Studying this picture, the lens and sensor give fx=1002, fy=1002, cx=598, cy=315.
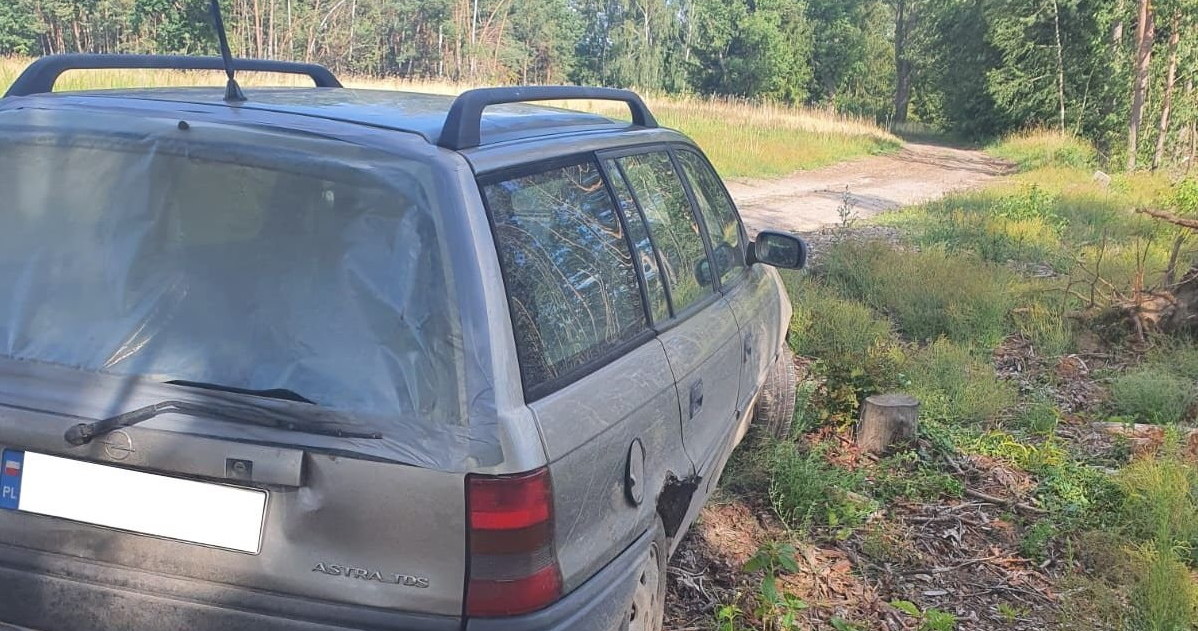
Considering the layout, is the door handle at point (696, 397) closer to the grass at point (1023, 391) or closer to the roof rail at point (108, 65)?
the grass at point (1023, 391)

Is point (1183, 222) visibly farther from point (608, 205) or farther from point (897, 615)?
point (608, 205)

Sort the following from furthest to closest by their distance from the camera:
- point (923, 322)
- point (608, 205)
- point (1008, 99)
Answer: point (1008, 99) → point (923, 322) → point (608, 205)

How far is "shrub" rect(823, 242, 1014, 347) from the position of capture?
753cm

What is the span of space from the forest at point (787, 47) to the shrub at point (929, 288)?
551 inches

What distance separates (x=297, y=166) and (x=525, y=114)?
1.02 metres

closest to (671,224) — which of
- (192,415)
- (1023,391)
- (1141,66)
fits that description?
(192,415)

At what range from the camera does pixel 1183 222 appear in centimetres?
712

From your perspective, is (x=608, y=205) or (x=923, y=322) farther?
(x=923, y=322)

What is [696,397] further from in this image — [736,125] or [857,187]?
[736,125]

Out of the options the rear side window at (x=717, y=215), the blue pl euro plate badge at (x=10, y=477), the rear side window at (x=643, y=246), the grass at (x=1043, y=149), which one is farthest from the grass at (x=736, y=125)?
the blue pl euro plate badge at (x=10, y=477)

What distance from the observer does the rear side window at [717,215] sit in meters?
3.81

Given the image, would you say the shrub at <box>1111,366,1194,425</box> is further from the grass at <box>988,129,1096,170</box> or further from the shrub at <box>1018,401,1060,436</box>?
the grass at <box>988,129,1096,170</box>

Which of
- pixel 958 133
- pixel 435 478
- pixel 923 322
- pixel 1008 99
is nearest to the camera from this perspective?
pixel 435 478

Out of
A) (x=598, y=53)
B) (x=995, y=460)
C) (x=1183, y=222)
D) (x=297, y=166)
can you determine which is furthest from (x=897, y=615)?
(x=598, y=53)
